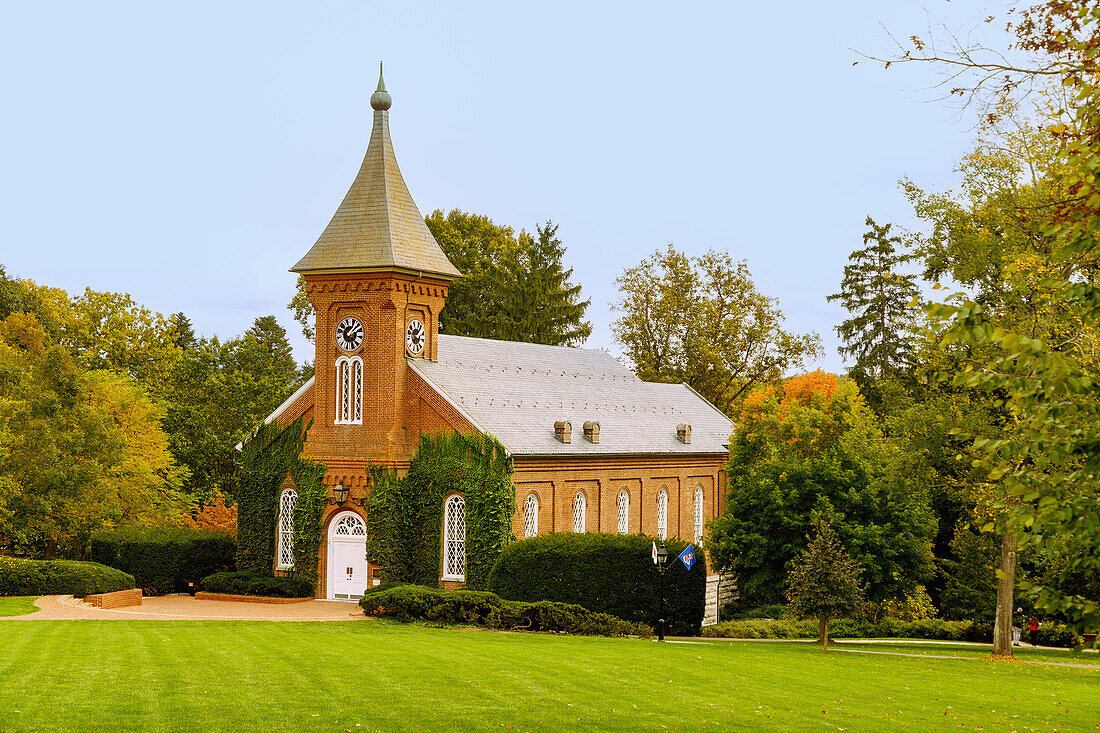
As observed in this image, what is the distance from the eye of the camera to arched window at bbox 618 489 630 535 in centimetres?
4259

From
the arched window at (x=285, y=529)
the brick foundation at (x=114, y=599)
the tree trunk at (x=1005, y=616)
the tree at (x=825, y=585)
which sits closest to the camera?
the tree at (x=825, y=585)

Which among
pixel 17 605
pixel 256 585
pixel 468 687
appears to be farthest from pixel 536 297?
pixel 468 687

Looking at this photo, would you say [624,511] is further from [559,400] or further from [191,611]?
[191,611]

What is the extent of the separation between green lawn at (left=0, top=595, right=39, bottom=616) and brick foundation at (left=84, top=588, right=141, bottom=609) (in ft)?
5.54

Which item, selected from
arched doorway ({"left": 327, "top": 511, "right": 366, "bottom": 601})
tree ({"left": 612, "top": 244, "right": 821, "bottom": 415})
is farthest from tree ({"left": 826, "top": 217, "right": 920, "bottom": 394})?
arched doorway ({"left": 327, "top": 511, "right": 366, "bottom": 601})

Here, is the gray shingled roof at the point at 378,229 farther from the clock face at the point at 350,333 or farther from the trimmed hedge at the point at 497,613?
the trimmed hedge at the point at 497,613

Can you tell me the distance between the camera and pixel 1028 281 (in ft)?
83.4

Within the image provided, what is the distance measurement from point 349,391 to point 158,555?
896 centimetres

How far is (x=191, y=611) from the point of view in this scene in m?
32.8

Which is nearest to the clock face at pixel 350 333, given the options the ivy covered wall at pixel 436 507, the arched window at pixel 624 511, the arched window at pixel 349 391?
the arched window at pixel 349 391

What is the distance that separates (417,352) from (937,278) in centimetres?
1796

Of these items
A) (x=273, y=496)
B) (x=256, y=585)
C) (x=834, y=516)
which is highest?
(x=273, y=496)

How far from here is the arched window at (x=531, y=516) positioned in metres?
37.3

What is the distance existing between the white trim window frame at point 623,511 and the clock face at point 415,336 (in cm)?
1011
